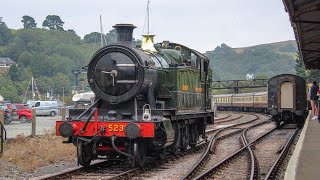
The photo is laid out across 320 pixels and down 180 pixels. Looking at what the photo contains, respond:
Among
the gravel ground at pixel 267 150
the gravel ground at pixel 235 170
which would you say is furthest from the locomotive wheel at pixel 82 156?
the gravel ground at pixel 267 150

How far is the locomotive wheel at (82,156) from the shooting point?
12.1 meters

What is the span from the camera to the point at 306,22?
1395cm

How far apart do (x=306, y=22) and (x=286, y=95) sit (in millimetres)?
14271

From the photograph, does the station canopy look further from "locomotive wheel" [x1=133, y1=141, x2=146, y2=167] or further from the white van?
the white van

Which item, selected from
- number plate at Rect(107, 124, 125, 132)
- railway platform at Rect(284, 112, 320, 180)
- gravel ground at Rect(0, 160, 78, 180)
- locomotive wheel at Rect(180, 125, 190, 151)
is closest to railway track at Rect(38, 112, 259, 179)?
gravel ground at Rect(0, 160, 78, 180)

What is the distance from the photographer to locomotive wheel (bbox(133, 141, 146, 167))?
39.2ft

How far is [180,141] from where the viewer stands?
1530cm

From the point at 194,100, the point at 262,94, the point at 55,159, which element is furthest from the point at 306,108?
the point at 262,94

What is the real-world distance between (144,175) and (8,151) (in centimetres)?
515

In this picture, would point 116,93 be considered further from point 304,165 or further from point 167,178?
point 304,165

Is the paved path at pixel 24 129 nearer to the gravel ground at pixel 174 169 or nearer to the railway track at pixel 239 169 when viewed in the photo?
the gravel ground at pixel 174 169

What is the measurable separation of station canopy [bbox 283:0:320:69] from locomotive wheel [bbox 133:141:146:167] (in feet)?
15.2

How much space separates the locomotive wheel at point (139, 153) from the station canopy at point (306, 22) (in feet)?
15.2

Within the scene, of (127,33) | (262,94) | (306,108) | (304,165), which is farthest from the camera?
(262,94)
